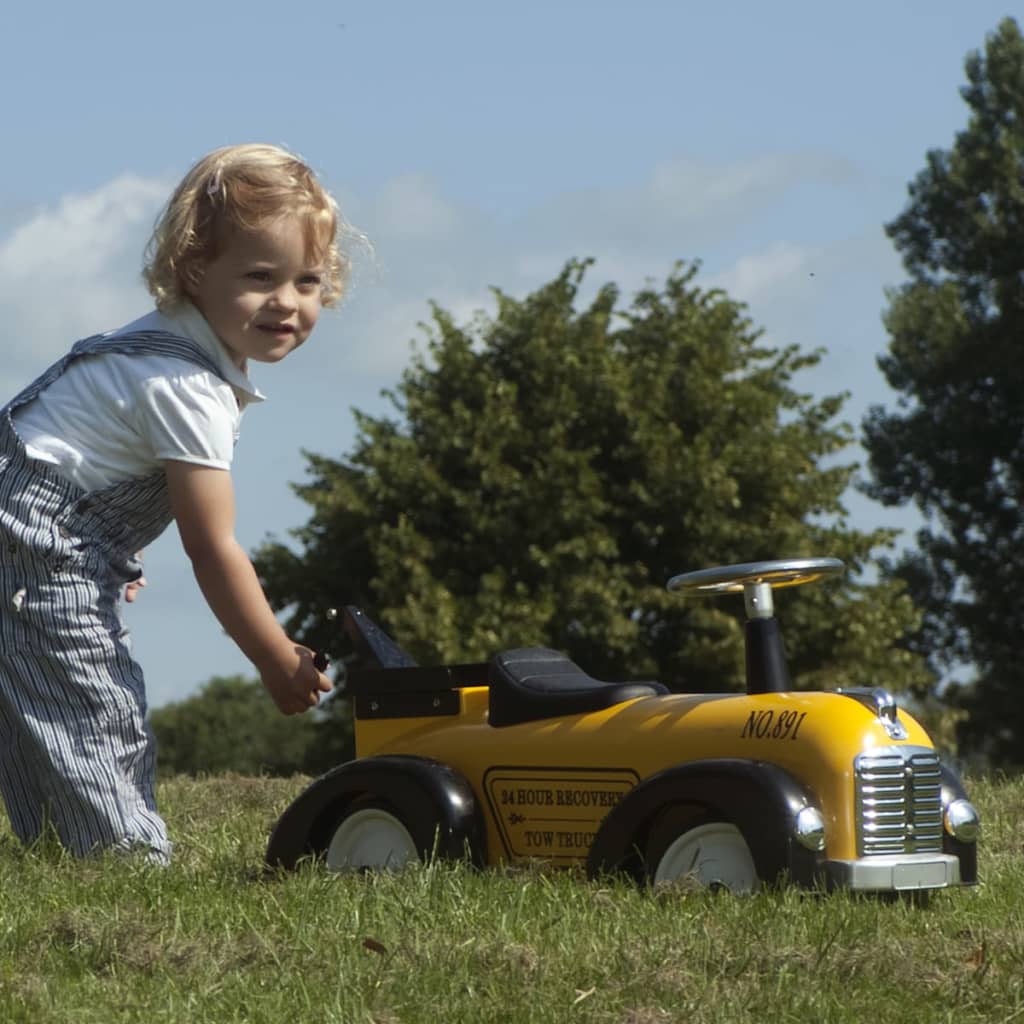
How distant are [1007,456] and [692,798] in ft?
120

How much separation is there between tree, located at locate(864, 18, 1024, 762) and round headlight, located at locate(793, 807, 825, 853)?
35.0 meters

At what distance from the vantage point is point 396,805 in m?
5.01

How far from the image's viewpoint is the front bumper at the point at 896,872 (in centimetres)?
443

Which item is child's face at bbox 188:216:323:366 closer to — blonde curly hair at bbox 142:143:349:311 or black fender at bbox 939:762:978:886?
blonde curly hair at bbox 142:143:349:311

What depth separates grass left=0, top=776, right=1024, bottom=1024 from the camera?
340 centimetres

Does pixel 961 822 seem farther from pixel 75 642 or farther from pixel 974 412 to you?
pixel 974 412

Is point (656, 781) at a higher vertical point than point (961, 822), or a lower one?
higher

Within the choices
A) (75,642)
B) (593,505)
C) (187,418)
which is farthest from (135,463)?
(593,505)

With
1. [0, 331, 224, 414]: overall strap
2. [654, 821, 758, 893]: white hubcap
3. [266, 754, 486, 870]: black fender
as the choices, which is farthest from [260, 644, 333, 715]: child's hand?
[654, 821, 758, 893]: white hubcap

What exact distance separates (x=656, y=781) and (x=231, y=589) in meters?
1.25

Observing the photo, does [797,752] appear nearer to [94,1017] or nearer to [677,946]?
[677,946]

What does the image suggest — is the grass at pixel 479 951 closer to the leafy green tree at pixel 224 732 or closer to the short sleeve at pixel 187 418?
the short sleeve at pixel 187 418

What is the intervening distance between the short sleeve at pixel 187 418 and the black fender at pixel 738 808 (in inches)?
56.5

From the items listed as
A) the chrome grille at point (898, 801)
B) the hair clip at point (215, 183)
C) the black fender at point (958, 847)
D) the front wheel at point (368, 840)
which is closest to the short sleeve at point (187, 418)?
the hair clip at point (215, 183)
